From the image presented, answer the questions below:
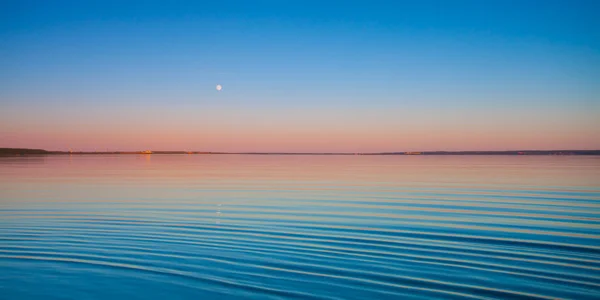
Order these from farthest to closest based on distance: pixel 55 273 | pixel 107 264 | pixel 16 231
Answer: pixel 16 231
pixel 107 264
pixel 55 273

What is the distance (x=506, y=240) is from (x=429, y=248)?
3308 mm

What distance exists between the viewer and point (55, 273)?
1080 centimetres

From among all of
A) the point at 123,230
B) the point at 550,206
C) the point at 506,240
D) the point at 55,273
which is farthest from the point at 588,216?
the point at 55,273

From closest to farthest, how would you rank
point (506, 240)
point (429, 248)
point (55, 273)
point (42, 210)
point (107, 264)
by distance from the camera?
point (55, 273) → point (107, 264) → point (429, 248) → point (506, 240) → point (42, 210)

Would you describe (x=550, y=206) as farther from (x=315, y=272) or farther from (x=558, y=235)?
(x=315, y=272)

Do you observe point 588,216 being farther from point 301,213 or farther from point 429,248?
point 301,213

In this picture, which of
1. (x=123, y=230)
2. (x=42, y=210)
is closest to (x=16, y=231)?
(x=123, y=230)

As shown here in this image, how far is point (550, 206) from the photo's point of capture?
2473 centimetres

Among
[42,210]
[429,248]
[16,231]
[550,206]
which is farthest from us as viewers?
[550,206]

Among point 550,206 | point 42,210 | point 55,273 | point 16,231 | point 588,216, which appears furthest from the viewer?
point 550,206

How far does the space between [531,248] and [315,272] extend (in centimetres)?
734

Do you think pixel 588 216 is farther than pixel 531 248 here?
Yes

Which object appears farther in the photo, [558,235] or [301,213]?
[301,213]

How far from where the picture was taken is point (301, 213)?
2184 centimetres
